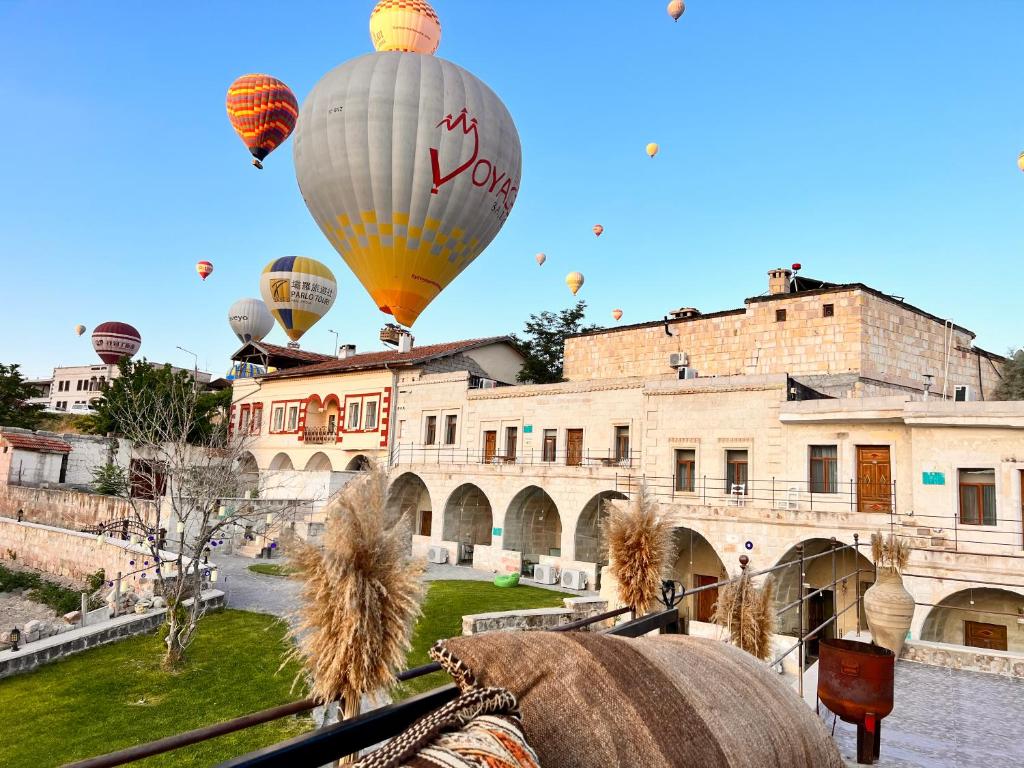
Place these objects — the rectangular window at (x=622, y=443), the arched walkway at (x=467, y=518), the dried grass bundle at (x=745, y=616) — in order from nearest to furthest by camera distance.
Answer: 1. the dried grass bundle at (x=745, y=616)
2. the rectangular window at (x=622, y=443)
3. the arched walkway at (x=467, y=518)

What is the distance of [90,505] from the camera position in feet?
92.8

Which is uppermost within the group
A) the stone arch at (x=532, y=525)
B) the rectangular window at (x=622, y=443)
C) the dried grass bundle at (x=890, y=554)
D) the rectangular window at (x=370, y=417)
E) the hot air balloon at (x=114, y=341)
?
the hot air balloon at (x=114, y=341)

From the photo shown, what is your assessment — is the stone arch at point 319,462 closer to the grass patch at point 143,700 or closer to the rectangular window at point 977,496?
the grass patch at point 143,700

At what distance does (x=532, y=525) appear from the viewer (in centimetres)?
2697

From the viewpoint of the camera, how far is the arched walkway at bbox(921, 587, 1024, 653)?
1521 cm

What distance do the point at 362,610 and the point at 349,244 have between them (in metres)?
21.6

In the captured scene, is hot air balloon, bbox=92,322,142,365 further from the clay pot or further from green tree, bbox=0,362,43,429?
the clay pot

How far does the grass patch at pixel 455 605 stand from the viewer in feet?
45.9

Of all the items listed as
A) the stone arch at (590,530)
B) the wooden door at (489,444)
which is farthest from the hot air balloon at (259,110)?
the stone arch at (590,530)

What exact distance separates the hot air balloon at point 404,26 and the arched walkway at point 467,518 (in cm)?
1687

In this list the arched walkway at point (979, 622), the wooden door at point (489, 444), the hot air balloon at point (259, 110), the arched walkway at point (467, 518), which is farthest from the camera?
the hot air balloon at point (259, 110)

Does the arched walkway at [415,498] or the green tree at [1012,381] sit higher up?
the green tree at [1012,381]

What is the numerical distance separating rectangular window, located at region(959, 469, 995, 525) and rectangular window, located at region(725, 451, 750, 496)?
19.8 ft

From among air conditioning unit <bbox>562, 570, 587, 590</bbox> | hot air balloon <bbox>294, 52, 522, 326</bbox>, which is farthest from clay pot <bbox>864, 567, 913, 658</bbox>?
hot air balloon <bbox>294, 52, 522, 326</bbox>
